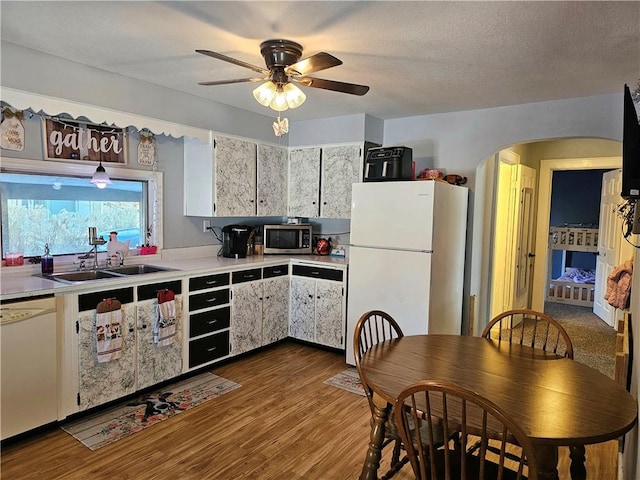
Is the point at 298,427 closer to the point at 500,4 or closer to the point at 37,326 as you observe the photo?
the point at 37,326

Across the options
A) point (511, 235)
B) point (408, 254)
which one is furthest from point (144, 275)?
point (511, 235)

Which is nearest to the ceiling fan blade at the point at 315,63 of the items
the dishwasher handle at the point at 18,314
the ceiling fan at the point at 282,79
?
the ceiling fan at the point at 282,79

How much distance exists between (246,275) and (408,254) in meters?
1.50

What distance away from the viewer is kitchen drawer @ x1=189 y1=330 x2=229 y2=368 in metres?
3.52

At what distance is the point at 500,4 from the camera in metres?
1.95

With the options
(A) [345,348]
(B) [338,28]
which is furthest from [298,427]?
(B) [338,28]

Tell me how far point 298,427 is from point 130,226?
229 centimetres

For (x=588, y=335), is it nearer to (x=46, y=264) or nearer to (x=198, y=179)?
(x=198, y=179)

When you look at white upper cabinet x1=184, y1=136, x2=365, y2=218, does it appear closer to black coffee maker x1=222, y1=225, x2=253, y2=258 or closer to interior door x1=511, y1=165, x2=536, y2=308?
black coffee maker x1=222, y1=225, x2=253, y2=258

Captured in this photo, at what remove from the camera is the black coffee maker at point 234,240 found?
14.0ft

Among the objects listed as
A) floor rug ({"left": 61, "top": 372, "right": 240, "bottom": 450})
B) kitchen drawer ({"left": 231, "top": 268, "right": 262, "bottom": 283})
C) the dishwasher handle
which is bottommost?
floor rug ({"left": 61, "top": 372, "right": 240, "bottom": 450})

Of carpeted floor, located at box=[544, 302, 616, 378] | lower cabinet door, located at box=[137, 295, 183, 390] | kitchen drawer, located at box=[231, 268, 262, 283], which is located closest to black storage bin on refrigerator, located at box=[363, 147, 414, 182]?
kitchen drawer, located at box=[231, 268, 262, 283]

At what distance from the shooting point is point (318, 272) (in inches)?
167

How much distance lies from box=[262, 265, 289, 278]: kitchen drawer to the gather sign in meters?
1.60
